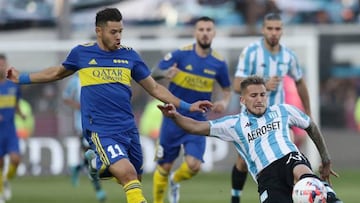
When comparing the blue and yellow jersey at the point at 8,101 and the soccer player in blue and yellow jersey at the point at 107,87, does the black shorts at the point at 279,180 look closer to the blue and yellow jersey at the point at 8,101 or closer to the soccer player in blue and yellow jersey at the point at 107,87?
the soccer player in blue and yellow jersey at the point at 107,87

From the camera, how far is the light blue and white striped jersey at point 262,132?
10695 millimetres

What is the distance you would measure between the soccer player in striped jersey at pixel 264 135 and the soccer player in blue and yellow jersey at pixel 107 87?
29cm

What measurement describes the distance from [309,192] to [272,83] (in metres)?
3.49

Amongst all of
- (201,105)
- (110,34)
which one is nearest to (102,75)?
(110,34)

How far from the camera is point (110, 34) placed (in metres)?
10.9

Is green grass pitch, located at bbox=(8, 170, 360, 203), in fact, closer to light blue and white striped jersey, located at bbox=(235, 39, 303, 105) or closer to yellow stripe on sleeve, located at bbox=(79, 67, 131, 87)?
light blue and white striped jersey, located at bbox=(235, 39, 303, 105)

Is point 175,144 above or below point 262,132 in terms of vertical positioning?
below

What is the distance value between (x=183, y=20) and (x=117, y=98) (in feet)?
48.3

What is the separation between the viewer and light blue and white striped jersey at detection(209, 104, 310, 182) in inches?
421

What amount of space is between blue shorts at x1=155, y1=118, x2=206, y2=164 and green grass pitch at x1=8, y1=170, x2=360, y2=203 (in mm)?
1231

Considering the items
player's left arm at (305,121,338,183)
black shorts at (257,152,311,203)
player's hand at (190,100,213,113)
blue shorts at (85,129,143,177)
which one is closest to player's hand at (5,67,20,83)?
blue shorts at (85,129,143,177)

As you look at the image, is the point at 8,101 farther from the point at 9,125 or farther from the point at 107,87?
the point at 107,87

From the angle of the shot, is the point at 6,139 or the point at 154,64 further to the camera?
the point at 154,64

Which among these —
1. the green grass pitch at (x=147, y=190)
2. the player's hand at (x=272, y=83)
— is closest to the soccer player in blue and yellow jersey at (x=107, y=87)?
the player's hand at (x=272, y=83)
